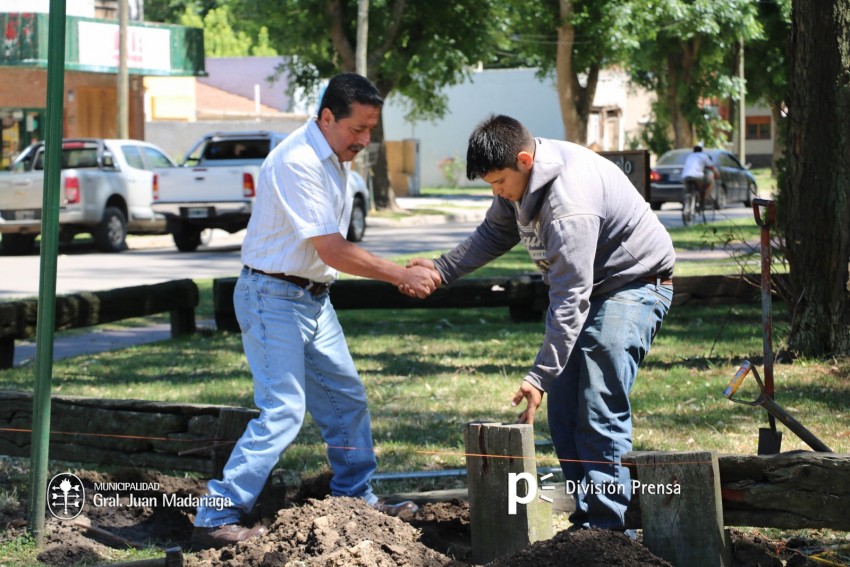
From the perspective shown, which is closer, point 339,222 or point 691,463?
point 691,463

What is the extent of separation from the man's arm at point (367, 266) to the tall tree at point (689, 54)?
28.5m

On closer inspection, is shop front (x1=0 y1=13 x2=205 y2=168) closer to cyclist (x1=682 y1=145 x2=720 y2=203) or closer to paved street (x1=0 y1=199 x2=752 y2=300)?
paved street (x1=0 y1=199 x2=752 y2=300)

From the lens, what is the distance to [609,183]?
4.62 metres

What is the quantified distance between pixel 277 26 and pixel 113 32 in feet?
13.7

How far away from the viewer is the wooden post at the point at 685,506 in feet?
13.8

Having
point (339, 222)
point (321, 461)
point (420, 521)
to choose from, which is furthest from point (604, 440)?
point (321, 461)

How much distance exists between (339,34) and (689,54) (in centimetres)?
1566

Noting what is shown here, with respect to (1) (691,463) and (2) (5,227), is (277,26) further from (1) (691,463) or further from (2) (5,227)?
(1) (691,463)

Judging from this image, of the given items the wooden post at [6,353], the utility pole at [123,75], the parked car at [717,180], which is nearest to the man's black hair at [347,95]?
the wooden post at [6,353]

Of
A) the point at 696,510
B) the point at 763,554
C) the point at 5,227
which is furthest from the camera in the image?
the point at 5,227

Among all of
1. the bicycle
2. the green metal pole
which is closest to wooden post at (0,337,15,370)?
the green metal pole

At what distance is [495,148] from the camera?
4.44m

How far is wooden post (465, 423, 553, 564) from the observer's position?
4422mm

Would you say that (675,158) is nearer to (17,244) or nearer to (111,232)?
(111,232)
